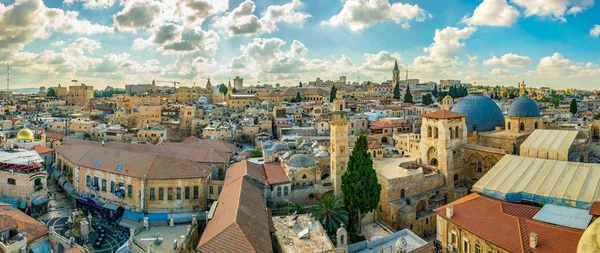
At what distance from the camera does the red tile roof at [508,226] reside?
17.6 m

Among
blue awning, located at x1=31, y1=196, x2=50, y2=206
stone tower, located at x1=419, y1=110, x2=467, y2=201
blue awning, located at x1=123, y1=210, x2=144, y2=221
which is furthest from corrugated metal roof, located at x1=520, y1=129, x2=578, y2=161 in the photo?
blue awning, located at x1=31, y1=196, x2=50, y2=206

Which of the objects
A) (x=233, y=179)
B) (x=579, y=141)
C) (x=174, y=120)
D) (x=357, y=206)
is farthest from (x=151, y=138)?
(x=579, y=141)

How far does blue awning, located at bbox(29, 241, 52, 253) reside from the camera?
2036 cm

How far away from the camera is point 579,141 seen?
112 ft

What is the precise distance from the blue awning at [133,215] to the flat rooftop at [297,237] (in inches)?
447

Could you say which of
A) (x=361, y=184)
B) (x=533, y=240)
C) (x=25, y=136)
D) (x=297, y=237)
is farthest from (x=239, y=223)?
(x=25, y=136)

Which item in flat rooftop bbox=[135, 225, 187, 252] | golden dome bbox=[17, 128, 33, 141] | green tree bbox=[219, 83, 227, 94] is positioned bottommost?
flat rooftop bbox=[135, 225, 187, 252]

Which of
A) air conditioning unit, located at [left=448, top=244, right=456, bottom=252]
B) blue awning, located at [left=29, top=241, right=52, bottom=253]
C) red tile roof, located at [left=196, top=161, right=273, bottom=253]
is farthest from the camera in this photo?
air conditioning unit, located at [left=448, top=244, right=456, bottom=252]

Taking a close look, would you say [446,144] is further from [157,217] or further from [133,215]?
[133,215]

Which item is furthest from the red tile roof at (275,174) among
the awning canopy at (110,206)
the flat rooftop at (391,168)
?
the awning canopy at (110,206)

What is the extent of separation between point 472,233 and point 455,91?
87306 mm

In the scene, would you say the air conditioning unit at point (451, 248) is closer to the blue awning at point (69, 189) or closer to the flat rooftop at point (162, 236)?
the flat rooftop at point (162, 236)

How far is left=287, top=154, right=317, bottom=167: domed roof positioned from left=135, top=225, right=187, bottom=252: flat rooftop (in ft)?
31.4

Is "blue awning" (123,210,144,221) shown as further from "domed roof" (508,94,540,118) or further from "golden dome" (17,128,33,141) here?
"domed roof" (508,94,540,118)
